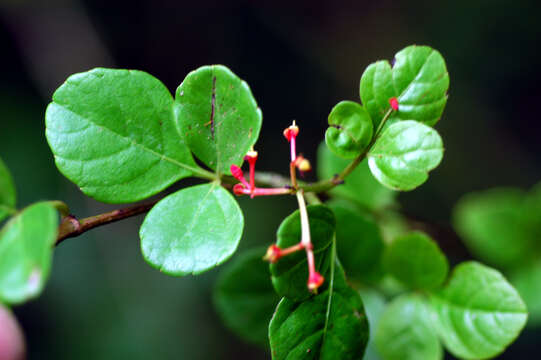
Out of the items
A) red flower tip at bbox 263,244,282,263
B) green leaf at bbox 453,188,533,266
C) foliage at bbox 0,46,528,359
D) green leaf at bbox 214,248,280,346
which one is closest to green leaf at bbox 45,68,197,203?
foliage at bbox 0,46,528,359

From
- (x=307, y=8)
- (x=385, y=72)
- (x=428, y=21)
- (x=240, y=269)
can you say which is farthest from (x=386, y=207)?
(x=307, y=8)

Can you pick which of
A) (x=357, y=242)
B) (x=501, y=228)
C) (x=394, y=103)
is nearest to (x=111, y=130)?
(x=394, y=103)

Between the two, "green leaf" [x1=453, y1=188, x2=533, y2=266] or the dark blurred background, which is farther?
the dark blurred background

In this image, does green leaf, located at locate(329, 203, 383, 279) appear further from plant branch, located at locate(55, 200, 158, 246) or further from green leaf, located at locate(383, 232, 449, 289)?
plant branch, located at locate(55, 200, 158, 246)

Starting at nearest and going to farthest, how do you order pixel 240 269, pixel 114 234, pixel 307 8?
pixel 240 269
pixel 114 234
pixel 307 8

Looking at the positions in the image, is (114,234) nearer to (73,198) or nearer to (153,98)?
(73,198)

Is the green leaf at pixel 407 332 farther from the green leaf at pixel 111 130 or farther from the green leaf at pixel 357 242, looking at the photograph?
the green leaf at pixel 111 130
